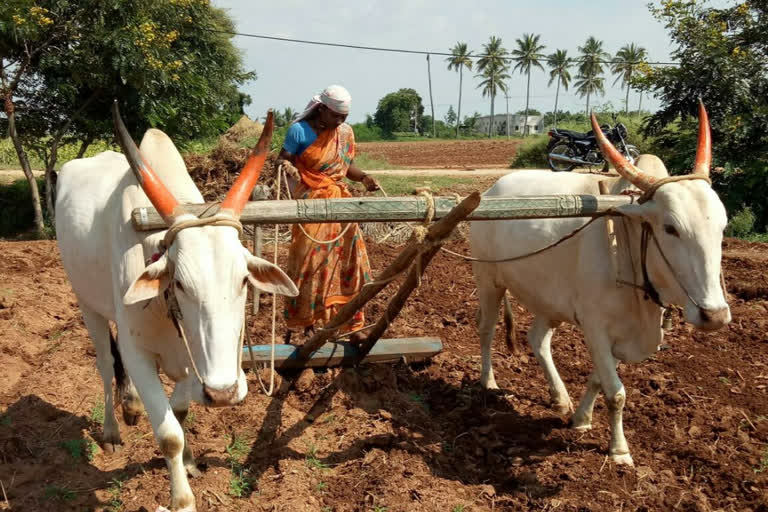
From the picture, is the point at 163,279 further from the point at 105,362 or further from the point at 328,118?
the point at 328,118

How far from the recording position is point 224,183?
12.5 metres

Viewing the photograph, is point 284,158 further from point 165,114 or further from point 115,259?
point 165,114

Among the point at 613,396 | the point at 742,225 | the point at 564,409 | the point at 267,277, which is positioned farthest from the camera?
the point at 742,225

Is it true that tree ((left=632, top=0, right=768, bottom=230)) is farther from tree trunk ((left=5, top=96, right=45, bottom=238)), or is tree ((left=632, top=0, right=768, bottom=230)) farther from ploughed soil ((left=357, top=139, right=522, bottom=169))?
ploughed soil ((left=357, top=139, right=522, bottom=169))

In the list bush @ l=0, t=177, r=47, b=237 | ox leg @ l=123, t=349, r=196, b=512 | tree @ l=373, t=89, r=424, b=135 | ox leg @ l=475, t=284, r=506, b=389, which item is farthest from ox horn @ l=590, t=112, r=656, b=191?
tree @ l=373, t=89, r=424, b=135

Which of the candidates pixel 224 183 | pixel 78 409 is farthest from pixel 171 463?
pixel 224 183

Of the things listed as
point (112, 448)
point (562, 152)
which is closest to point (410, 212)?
point (112, 448)

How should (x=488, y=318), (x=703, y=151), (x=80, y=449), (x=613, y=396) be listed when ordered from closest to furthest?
(x=703, y=151) < (x=613, y=396) < (x=80, y=449) < (x=488, y=318)

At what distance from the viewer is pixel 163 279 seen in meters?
2.62

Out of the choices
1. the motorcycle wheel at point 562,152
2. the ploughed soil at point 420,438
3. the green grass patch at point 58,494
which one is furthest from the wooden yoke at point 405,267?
the motorcycle wheel at point 562,152

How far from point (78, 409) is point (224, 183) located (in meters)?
8.41

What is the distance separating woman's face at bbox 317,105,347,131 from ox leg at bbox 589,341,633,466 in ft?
7.09

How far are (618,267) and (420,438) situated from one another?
154 cm

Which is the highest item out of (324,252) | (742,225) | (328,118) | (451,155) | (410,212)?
(328,118)
